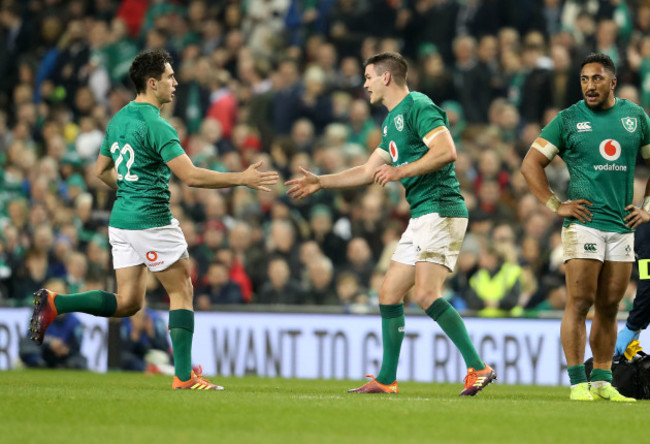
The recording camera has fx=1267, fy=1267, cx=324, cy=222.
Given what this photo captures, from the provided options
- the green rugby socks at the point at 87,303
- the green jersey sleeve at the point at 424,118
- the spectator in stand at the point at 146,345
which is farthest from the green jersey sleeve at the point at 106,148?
the spectator in stand at the point at 146,345

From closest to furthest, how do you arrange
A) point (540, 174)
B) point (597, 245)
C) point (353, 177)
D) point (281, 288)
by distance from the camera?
point (597, 245) → point (540, 174) → point (353, 177) → point (281, 288)

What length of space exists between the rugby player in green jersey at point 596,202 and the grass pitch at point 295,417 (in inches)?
20.9

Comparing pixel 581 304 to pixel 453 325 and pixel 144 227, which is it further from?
pixel 144 227

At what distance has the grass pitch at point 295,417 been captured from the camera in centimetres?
657

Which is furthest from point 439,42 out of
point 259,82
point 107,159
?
point 107,159

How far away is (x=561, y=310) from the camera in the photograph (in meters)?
13.7

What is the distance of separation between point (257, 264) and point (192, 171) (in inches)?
284

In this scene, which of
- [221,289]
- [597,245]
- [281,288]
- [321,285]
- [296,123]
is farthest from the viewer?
[296,123]

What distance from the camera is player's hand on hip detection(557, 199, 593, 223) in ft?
29.0

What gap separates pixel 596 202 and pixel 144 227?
10.6 ft

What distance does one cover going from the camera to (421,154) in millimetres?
9242

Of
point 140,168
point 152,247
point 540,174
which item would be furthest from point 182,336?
point 540,174

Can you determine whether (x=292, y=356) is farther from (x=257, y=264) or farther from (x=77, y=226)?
(x=77, y=226)

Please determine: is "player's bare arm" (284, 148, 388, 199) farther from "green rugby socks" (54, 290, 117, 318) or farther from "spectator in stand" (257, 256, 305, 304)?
"spectator in stand" (257, 256, 305, 304)
